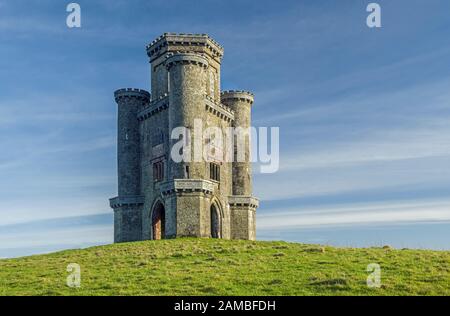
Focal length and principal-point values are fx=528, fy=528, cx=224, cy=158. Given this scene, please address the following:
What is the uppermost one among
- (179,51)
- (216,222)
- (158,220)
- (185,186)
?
(179,51)

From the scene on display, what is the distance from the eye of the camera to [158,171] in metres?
52.6

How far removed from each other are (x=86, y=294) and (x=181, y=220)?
23995mm

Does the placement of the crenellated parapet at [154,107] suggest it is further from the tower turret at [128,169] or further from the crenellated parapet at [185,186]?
the crenellated parapet at [185,186]

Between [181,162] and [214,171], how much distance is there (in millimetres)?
4565

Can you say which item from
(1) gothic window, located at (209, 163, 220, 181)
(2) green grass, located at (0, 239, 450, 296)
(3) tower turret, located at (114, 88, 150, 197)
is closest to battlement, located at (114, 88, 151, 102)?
(3) tower turret, located at (114, 88, 150, 197)

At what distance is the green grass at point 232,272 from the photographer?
22.7 meters

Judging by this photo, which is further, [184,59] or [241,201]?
[241,201]

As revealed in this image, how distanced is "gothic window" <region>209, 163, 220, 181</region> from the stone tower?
99 mm

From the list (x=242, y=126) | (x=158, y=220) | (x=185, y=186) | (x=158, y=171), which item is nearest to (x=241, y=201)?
(x=242, y=126)

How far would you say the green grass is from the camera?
22.7 meters

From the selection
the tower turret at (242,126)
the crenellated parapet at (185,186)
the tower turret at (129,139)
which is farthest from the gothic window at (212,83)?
the crenellated parapet at (185,186)

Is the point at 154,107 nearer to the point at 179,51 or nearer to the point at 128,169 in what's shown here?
the point at 179,51

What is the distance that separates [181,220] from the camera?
1853 inches

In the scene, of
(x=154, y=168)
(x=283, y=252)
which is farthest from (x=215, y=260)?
(x=154, y=168)
